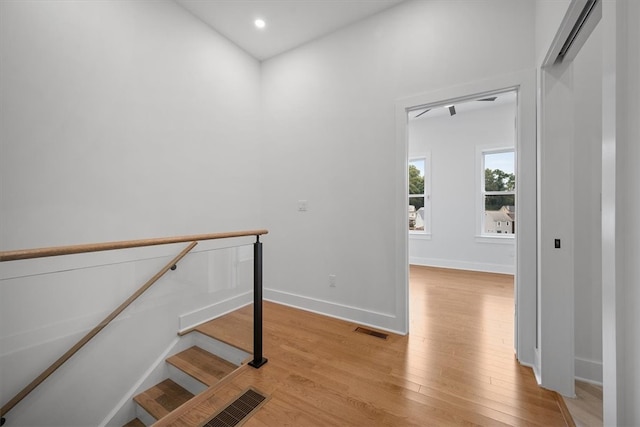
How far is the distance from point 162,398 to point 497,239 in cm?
550

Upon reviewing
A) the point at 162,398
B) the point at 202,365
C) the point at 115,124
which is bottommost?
the point at 162,398

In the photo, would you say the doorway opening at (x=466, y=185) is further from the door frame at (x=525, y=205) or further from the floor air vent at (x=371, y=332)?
the floor air vent at (x=371, y=332)

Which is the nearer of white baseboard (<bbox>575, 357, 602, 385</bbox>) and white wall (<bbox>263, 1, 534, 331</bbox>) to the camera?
white baseboard (<bbox>575, 357, 602, 385</bbox>)

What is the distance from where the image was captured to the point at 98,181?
2107 mm

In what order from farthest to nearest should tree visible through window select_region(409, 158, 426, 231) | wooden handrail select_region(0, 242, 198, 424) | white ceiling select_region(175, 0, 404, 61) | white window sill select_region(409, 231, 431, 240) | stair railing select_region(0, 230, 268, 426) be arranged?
1. tree visible through window select_region(409, 158, 426, 231)
2. white window sill select_region(409, 231, 431, 240)
3. white ceiling select_region(175, 0, 404, 61)
4. wooden handrail select_region(0, 242, 198, 424)
5. stair railing select_region(0, 230, 268, 426)

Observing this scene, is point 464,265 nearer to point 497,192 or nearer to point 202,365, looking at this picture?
point 497,192

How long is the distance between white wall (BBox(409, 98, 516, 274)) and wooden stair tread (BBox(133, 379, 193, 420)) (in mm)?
4880

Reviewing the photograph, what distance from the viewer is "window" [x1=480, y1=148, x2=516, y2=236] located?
16.2 ft

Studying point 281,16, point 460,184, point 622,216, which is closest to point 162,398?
point 622,216

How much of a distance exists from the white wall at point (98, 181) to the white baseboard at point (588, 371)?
2548 millimetres

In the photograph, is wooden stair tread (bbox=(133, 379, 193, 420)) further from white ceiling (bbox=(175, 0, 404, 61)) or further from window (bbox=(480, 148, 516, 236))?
window (bbox=(480, 148, 516, 236))

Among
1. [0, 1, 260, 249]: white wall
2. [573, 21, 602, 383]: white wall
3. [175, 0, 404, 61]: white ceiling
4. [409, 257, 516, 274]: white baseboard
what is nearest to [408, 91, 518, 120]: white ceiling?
[175, 0, 404, 61]: white ceiling

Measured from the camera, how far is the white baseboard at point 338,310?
8.64 ft

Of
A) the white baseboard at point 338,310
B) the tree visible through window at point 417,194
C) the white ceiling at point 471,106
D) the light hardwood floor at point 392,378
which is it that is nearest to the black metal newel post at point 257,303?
the light hardwood floor at point 392,378
